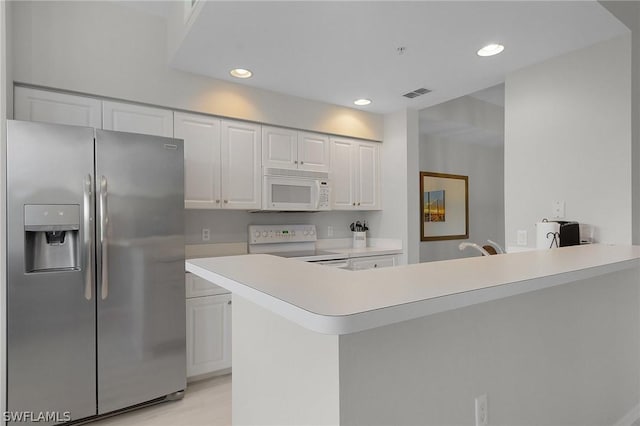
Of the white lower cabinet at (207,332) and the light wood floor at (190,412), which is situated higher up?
the white lower cabinet at (207,332)

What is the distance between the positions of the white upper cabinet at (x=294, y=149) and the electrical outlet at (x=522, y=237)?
1858 millimetres

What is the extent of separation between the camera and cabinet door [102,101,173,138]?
8.34 ft

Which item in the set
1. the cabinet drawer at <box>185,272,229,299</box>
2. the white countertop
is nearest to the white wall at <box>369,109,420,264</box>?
the cabinet drawer at <box>185,272,229,299</box>

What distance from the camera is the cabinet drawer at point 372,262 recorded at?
3.54 meters

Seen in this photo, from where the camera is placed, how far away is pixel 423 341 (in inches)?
43.6

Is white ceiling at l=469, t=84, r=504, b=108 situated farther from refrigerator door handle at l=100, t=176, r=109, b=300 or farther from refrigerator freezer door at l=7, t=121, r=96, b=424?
refrigerator freezer door at l=7, t=121, r=96, b=424

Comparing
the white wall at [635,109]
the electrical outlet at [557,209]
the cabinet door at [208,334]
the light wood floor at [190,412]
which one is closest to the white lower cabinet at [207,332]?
the cabinet door at [208,334]

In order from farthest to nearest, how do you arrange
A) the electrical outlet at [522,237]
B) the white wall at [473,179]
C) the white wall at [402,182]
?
the white wall at [473,179], the white wall at [402,182], the electrical outlet at [522,237]

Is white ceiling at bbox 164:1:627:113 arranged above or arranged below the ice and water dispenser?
above

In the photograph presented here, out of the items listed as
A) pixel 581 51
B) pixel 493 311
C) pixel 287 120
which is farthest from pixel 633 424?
pixel 287 120

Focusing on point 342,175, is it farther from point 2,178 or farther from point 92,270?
point 2,178

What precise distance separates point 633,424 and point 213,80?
360 centimetres

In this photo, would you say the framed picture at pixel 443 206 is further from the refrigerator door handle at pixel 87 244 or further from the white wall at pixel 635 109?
the refrigerator door handle at pixel 87 244

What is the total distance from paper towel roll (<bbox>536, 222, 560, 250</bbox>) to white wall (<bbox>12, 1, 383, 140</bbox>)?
2.38 meters
